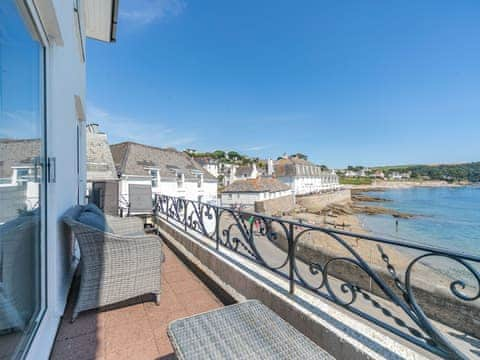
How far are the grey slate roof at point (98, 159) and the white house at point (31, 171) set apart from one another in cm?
789

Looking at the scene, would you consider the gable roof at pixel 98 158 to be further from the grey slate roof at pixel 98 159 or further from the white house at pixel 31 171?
the white house at pixel 31 171

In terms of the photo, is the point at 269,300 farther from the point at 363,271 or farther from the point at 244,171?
the point at 244,171

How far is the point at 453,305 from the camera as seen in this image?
234 inches

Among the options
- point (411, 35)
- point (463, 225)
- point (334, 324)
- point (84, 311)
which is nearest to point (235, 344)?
point (334, 324)

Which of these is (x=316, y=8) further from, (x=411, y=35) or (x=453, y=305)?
(x=453, y=305)

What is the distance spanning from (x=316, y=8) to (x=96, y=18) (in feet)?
21.6

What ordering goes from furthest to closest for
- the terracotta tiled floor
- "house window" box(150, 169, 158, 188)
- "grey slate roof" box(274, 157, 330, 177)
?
1. "grey slate roof" box(274, 157, 330, 177)
2. "house window" box(150, 169, 158, 188)
3. the terracotta tiled floor

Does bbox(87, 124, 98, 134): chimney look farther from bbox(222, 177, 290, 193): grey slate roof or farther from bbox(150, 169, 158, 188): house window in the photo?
bbox(222, 177, 290, 193): grey slate roof

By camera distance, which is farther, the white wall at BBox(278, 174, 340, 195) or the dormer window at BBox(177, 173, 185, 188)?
the white wall at BBox(278, 174, 340, 195)

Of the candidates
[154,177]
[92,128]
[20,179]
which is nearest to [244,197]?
[154,177]

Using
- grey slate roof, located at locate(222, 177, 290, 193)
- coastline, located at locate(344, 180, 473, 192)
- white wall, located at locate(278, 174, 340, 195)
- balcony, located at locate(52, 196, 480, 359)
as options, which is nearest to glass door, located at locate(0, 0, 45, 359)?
balcony, located at locate(52, 196, 480, 359)

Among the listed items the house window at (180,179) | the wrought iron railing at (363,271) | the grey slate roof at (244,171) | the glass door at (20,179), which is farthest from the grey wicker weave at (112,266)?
the grey slate roof at (244,171)

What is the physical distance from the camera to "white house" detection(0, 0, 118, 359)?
Result: 95 cm

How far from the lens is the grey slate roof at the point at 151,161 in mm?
14094
